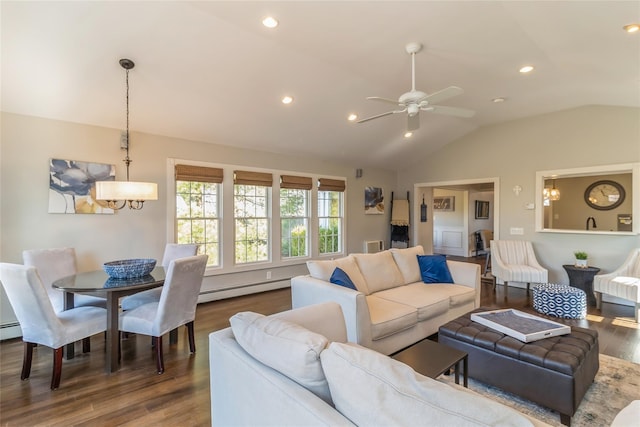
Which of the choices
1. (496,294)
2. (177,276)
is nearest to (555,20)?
(177,276)

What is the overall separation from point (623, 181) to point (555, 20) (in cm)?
628

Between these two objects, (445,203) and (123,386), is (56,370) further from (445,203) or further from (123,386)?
(445,203)

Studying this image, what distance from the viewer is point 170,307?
2.84m

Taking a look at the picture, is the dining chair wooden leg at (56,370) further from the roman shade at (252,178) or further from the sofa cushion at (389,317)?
the roman shade at (252,178)

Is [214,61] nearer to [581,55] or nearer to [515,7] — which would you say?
[515,7]

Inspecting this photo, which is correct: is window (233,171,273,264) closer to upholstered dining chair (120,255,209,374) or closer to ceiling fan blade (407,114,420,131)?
upholstered dining chair (120,255,209,374)

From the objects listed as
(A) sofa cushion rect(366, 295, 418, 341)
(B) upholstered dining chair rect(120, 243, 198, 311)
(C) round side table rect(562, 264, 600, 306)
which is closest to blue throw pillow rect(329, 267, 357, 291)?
(A) sofa cushion rect(366, 295, 418, 341)

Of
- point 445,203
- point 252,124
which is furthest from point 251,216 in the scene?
point 445,203

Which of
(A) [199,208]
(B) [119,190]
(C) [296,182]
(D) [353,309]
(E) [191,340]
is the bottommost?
(E) [191,340]

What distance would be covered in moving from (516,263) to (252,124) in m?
A: 5.12

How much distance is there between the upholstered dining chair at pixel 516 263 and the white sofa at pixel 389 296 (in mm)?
1844

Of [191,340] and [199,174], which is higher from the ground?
[199,174]

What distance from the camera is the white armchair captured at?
397 cm

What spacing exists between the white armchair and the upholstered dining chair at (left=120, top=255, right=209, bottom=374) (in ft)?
17.2
